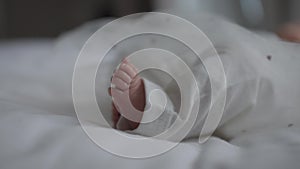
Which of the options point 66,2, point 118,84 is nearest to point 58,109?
point 118,84

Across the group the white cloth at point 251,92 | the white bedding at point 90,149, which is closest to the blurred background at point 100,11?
the white cloth at point 251,92

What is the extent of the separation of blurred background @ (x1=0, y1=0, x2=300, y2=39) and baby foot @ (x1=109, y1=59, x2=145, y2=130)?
128 centimetres

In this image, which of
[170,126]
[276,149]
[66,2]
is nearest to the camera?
[276,149]

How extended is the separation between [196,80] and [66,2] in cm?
152

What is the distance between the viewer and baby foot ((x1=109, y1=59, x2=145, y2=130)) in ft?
1.77

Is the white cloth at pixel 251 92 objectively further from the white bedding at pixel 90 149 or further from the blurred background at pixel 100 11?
the blurred background at pixel 100 11

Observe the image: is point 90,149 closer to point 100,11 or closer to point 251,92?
point 251,92

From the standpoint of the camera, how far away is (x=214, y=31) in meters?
0.68

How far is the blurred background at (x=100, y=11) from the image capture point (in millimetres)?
1835

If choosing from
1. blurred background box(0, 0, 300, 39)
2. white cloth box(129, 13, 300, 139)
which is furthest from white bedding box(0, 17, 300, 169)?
blurred background box(0, 0, 300, 39)

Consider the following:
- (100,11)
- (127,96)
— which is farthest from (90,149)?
(100,11)

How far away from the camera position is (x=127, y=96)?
541mm

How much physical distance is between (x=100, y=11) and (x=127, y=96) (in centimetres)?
145

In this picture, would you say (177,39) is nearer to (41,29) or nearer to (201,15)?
(201,15)
